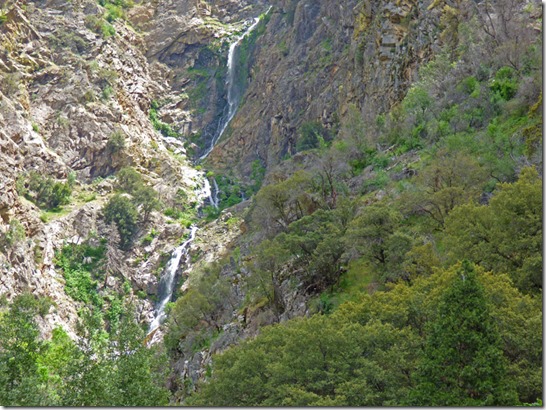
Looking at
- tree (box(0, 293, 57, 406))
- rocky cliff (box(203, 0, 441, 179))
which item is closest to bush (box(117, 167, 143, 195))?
rocky cliff (box(203, 0, 441, 179))

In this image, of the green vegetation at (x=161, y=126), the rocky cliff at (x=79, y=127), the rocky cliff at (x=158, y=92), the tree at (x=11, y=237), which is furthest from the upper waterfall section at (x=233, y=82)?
the tree at (x=11, y=237)

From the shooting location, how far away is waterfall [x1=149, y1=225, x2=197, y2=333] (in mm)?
64588

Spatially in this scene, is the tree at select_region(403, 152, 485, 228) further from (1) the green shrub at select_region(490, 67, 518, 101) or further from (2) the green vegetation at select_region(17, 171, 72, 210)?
(2) the green vegetation at select_region(17, 171, 72, 210)

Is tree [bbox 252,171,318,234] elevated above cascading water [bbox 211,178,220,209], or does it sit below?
below

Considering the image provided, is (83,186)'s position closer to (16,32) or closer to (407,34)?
(16,32)

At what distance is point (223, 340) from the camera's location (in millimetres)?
39500

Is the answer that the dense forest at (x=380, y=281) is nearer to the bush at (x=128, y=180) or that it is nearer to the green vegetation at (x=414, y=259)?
the green vegetation at (x=414, y=259)

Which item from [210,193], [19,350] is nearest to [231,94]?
Result: [210,193]

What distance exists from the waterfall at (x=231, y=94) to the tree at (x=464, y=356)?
80219 mm

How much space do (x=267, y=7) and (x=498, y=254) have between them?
347ft

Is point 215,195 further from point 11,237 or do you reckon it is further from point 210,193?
point 11,237

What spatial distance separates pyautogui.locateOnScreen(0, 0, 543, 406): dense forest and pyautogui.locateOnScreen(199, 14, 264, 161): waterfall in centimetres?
3608

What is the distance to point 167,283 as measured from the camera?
68.2 meters

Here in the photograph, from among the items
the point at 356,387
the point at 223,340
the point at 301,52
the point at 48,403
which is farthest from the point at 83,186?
the point at 356,387
